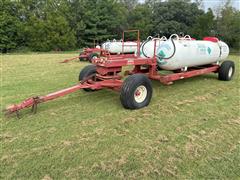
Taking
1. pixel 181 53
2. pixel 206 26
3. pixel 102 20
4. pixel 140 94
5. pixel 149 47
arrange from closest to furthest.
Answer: pixel 140 94
pixel 181 53
pixel 149 47
pixel 206 26
pixel 102 20

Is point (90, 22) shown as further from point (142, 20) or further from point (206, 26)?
point (206, 26)

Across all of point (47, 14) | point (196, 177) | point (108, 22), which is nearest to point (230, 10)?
point (108, 22)

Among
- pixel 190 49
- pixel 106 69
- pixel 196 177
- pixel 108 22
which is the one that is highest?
pixel 108 22

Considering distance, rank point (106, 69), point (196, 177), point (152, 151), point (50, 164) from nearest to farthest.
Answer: point (196, 177)
point (50, 164)
point (152, 151)
point (106, 69)

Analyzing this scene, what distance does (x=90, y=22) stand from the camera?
30219 mm

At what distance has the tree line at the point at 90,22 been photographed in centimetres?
2546

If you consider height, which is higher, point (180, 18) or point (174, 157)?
point (180, 18)

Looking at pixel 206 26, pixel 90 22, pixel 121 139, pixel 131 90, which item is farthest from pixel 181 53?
pixel 90 22

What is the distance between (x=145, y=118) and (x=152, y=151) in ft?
3.54

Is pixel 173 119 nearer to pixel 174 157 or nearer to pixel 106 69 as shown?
pixel 174 157

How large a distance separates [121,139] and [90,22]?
2904cm

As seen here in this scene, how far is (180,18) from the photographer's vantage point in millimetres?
32094

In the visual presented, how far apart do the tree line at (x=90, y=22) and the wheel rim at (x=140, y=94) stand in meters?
22.8

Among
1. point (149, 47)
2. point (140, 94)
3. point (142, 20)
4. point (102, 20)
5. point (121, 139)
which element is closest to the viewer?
point (121, 139)
